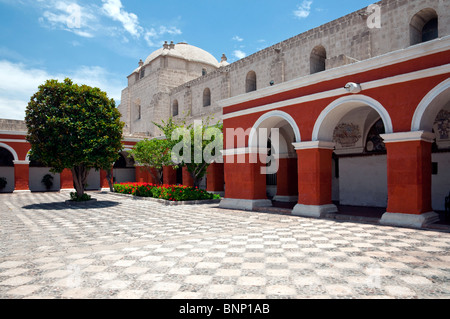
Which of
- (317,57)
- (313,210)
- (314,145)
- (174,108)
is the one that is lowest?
(313,210)

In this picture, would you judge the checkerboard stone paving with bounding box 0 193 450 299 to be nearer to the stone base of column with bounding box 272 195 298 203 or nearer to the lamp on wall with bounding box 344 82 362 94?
the lamp on wall with bounding box 344 82 362 94

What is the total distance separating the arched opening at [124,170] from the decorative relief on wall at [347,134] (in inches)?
777

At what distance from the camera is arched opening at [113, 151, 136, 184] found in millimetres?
27625

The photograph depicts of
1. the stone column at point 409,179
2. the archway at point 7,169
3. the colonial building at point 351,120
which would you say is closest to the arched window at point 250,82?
the colonial building at point 351,120

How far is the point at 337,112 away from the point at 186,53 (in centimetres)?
2473

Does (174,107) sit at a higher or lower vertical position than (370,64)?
higher

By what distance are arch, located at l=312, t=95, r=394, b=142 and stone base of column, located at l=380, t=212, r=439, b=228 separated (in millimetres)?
2239

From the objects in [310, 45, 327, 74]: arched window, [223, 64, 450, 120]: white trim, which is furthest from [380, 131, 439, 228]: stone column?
[310, 45, 327, 74]: arched window

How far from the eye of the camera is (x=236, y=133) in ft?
42.6

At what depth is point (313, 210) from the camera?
33.1ft

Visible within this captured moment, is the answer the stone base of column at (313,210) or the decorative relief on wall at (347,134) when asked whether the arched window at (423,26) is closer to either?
the decorative relief on wall at (347,134)

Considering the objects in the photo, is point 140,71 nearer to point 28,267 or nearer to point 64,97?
point 64,97

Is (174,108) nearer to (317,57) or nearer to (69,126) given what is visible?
(69,126)

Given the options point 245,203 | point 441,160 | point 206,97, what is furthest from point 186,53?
point 441,160
